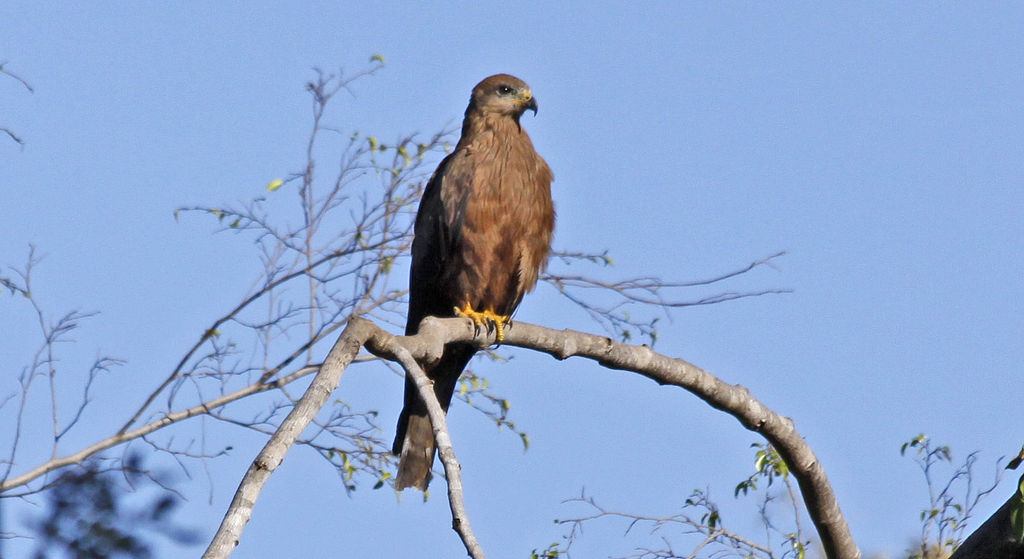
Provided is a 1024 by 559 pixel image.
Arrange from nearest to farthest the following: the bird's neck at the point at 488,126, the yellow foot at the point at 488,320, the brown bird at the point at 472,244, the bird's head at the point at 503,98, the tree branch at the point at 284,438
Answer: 1. the tree branch at the point at 284,438
2. the yellow foot at the point at 488,320
3. the brown bird at the point at 472,244
4. the bird's neck at the point at 488,126
5. the bird's head at the point at 503,98

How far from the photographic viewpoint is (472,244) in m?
4.91

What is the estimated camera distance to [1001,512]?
10.3ft

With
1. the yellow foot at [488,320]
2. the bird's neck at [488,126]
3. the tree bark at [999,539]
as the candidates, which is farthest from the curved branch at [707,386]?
the bird's neck at [488,126]

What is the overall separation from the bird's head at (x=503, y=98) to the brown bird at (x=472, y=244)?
7.2 inches

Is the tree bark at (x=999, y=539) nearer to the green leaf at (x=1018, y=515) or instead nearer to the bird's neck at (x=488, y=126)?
the green leaf at (x=1018, y=515)

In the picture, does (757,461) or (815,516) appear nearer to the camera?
(815,516)

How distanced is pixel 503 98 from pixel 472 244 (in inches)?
36.9

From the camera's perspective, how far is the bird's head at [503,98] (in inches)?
216

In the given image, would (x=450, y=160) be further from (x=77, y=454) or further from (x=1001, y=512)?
(x=77, y=454)

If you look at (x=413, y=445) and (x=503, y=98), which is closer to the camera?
(x=413, y=445)

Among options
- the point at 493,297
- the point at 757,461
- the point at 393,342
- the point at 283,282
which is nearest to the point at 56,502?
the point at 393,342

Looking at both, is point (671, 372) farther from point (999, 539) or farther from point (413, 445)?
point (413, 445)

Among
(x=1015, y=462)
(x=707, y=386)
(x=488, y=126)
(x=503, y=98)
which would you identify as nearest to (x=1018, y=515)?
(x=1015, y=462)

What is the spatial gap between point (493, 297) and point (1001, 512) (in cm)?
237
